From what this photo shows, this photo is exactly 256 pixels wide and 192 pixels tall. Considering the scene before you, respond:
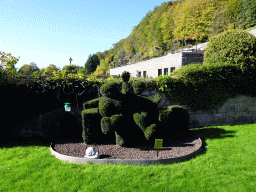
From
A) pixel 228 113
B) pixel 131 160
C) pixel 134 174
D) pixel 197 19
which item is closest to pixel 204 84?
pixel 228 113

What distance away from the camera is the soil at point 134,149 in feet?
17.1

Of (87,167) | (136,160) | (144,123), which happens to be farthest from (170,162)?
(87,167)

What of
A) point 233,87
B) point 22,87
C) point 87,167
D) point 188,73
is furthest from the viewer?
point 233,87

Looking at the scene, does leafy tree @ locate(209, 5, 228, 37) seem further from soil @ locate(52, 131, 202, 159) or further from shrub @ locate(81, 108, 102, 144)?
shrub @ locate(81, 108, 102, 144)

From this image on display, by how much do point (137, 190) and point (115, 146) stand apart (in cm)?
242

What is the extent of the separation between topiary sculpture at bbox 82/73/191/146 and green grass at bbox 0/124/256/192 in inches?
50.5

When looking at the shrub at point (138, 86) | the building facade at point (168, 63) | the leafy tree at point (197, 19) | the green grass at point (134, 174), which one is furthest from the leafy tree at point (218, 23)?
the green grass at point (134, 174)

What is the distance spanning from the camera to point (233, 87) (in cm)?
944

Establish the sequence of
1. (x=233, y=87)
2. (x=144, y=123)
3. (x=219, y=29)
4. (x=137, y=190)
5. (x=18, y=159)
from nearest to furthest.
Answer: (x=137, y=190) → (x=18, y=159) → (x=144, y=123) → (x=233, y=87) → (x=219, y=29)

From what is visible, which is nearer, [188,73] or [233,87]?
[188,73]

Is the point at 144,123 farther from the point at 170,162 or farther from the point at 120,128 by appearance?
the point at 170,162

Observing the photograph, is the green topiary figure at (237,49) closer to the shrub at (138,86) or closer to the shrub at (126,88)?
the shrub at (138,86)

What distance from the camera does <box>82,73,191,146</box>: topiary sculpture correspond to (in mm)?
5633

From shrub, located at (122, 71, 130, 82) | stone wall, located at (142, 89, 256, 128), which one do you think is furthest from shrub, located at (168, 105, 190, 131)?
stone wall, located at (142, 89, 256, 128)
